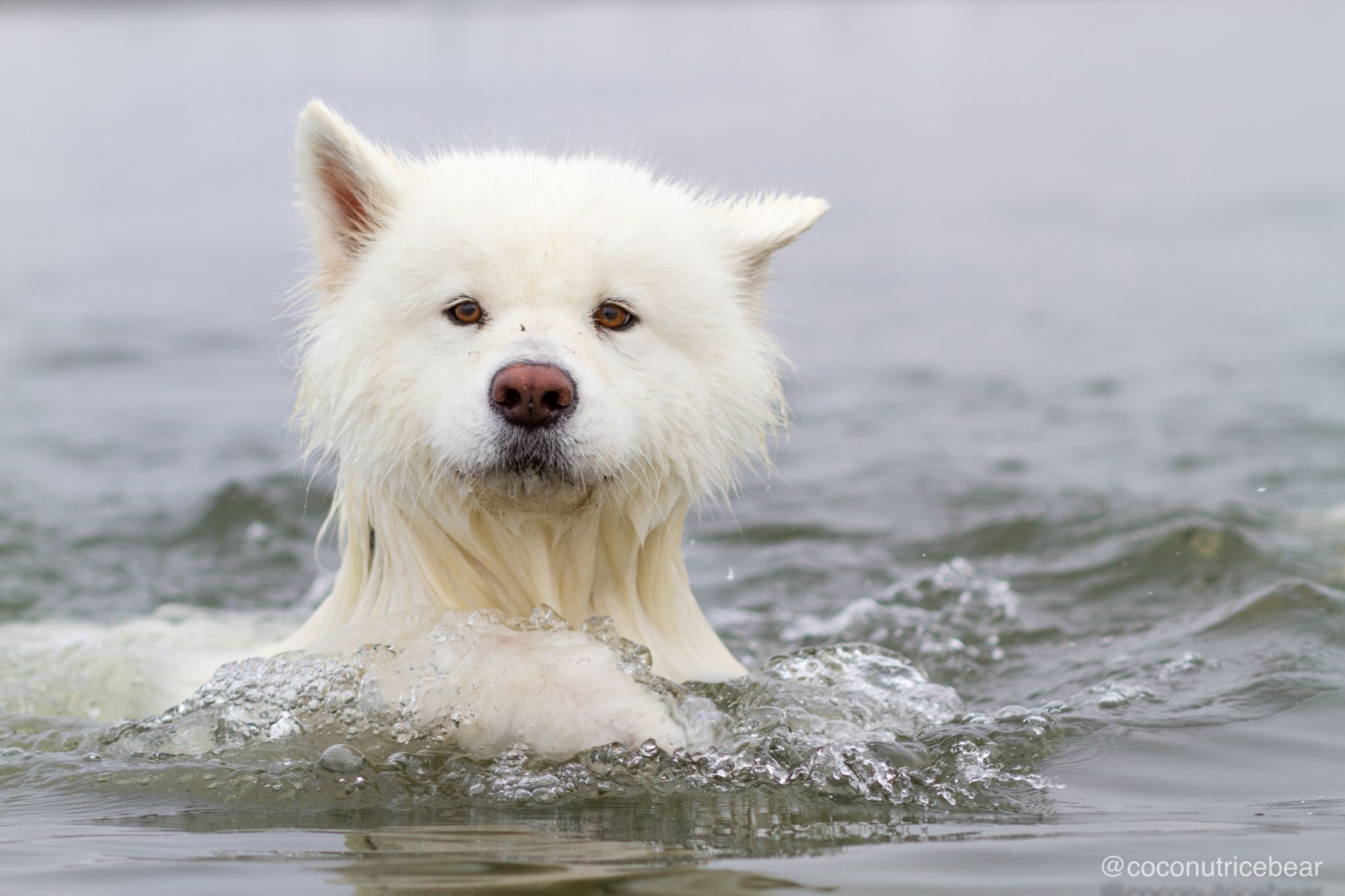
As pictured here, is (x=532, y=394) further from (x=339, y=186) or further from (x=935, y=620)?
(x=935, y=620)

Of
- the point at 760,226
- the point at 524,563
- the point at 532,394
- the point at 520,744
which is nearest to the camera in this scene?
the point at 532,394

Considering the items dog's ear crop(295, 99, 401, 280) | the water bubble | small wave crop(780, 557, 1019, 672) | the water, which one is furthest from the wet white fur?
small wave crop(780, 557, 1019, 672)

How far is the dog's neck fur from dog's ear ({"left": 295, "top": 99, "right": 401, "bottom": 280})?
0.77 meters

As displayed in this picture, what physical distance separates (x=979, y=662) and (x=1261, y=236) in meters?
12.7

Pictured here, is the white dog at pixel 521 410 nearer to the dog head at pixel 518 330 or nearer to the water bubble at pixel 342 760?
the dog head at pixel 518 330

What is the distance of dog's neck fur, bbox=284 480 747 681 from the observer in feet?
14.1

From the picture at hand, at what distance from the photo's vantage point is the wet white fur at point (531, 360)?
3961mm

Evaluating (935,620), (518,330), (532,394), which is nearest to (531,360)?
(532,394)

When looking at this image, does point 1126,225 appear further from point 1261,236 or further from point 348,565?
point 348,565

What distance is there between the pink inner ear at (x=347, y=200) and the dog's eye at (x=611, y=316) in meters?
0.82

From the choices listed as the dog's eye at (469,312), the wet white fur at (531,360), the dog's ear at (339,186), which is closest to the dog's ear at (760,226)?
the wet white fur at (531,360)

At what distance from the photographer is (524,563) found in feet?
14.4

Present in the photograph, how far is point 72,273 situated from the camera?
15.9m

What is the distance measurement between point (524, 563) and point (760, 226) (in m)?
1.33
